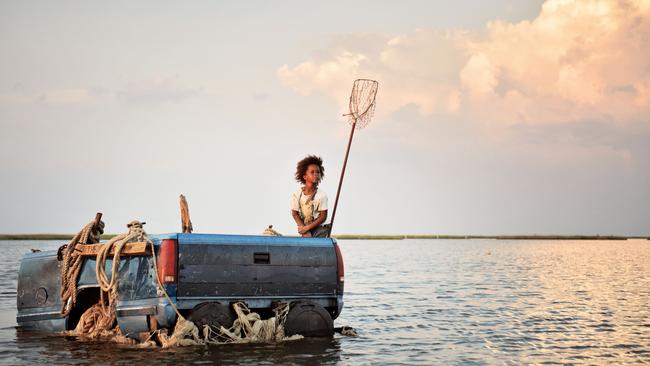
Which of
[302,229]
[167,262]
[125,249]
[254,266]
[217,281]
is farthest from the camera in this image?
[302,229]

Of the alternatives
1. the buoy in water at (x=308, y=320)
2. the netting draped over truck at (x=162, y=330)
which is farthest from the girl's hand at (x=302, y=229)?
the netting draped over truck at (x=162, y=330)

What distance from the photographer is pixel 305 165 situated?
40.4 ft

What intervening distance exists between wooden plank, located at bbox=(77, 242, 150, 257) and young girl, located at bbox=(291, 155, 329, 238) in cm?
283

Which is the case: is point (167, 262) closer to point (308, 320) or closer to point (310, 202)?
point (308, 320)

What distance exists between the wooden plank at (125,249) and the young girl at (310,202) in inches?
111

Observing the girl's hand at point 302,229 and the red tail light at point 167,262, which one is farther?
the girl's hand at point 302,229

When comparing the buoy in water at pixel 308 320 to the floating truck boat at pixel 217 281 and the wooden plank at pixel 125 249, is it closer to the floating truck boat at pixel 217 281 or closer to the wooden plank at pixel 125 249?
the floating truck boat at pixel 217 281

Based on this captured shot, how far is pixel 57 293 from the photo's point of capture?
11945 mm

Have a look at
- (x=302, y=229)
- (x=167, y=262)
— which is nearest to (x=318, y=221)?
(x=302, y=229)

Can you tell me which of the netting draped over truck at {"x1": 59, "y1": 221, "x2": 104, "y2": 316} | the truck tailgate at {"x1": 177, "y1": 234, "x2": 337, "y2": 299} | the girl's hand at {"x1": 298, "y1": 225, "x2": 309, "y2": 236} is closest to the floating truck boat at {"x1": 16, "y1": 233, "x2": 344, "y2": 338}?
the truck tailgate at {"x1": 177, "y1": 234, "x2": 337, "y2": 299}

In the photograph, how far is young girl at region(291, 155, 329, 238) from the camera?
12039mm

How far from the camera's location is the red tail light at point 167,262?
390 inches

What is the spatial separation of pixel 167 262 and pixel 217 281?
798mm

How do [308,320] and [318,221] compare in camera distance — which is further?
[318,221]
